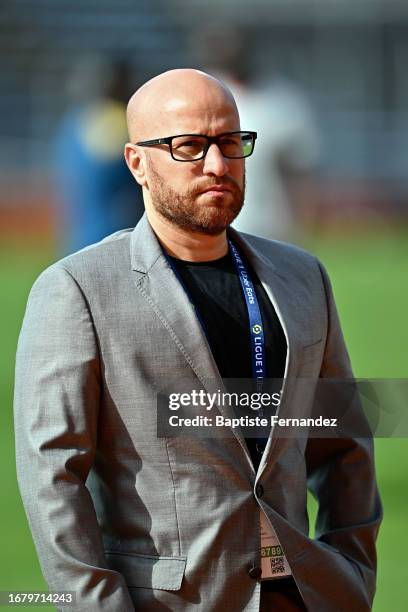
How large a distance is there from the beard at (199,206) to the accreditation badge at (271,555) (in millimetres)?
710

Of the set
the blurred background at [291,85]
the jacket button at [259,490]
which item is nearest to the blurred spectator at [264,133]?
the jacket button at [259,490]

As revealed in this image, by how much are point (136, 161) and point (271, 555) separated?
3.45 feet

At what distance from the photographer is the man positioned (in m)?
2.70

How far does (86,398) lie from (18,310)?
10.9 meters

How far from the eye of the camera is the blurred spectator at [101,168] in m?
6.16

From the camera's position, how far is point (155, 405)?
9.06 feet

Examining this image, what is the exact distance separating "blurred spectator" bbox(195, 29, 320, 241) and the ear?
14.9ft

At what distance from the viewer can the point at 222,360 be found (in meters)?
2.86

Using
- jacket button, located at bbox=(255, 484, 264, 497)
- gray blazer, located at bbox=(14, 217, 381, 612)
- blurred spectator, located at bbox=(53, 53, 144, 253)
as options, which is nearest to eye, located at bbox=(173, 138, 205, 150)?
gray blazer, located at bbox=(14, 217, 381, 612)

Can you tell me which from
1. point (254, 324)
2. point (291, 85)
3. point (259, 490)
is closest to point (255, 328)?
point (254, 324)

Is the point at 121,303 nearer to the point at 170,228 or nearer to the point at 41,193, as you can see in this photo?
the point at 170,228

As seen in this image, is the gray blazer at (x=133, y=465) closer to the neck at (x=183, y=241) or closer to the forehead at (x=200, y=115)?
the neck at (x=183, y=241)

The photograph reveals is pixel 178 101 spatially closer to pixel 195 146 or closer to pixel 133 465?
pixel 195 146

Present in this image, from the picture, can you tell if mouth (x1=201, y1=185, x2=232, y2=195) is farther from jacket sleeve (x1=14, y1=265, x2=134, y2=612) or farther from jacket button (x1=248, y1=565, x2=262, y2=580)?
jacket button (x1=248, y1=565, x2=262, y2=580)
